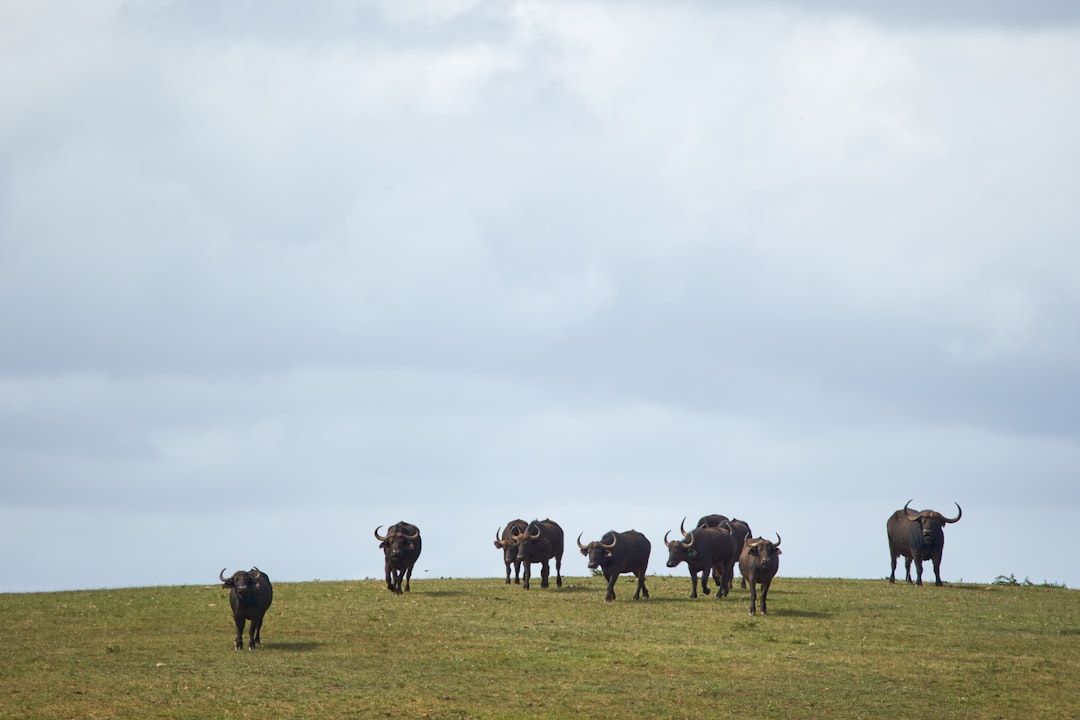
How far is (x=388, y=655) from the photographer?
107 ft

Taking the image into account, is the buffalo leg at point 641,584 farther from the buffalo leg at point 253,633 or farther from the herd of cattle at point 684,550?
the buffalo leg at point 253,633

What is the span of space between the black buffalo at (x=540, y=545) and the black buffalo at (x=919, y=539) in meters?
12.2

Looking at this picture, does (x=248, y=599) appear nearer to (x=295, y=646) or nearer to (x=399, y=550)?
(x=295, y=646)

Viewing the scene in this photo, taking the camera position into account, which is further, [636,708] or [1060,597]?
[1060,597]

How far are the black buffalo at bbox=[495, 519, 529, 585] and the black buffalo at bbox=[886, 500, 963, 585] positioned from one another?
13.2 meters

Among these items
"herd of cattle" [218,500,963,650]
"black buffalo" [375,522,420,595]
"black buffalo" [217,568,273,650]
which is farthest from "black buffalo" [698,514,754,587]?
"black buffalo" [217,568,273,650]

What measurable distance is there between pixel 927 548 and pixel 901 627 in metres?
10.6

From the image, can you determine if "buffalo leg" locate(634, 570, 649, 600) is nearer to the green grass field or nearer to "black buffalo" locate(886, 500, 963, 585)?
the green grass field

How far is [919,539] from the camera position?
1865 inches

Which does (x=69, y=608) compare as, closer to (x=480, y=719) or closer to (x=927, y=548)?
(x=480, y=719)

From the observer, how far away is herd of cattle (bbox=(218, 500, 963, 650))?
127 feet

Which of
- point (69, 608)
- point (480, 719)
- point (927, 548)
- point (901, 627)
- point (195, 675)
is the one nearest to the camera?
point (480, 719)

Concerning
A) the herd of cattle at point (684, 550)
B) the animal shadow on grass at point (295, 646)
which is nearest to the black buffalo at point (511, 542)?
the herd of cattle at point (684, 550)

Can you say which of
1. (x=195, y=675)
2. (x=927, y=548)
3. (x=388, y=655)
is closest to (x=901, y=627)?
(x=927, y=548)
